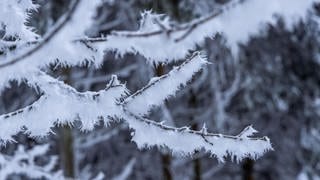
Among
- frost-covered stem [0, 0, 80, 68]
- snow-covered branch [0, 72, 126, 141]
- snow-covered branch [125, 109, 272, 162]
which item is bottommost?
snow-covered branch [125, 109, 272, 162]

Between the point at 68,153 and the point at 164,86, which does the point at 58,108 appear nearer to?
the point at 164,86

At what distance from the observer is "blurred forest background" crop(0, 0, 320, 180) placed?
9.05m

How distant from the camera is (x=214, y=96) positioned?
34.1 ft

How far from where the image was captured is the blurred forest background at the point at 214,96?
9055 millimetres

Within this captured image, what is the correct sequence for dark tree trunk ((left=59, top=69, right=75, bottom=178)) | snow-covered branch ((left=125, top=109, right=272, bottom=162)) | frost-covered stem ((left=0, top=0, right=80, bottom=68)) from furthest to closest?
dark tree trunk ((left=59, top=69, right=75, bottom=178)), snow-covered branch ((left=125, top=109, right=272, bottom=162)), frost-covered stem ((left=0, top=0, right=80, bottom=68))

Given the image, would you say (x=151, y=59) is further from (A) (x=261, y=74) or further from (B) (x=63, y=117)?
(A) (x=261, y=74)

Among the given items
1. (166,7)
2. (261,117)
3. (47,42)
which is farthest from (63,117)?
(261,117)

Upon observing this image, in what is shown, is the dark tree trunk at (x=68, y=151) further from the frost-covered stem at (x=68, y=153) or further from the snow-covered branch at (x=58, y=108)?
the snow-covered branch at (x=58, y=108)

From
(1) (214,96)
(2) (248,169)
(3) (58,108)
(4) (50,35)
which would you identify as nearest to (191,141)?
(3) (58,108)

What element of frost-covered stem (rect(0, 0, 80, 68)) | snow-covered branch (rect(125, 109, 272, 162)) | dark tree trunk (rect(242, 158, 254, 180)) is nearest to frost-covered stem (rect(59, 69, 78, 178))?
dark tree trunk (rect(242, 158, 254, 180))

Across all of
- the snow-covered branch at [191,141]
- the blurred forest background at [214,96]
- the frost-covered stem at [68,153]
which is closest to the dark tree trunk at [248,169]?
the blurred forest background at [214,96]

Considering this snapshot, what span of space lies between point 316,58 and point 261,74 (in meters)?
0.91

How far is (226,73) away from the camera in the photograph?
10.3 meters

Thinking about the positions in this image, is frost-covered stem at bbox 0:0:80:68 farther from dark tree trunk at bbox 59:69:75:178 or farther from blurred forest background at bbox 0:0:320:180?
dark tree trunk at bbox 59:69:75:178
